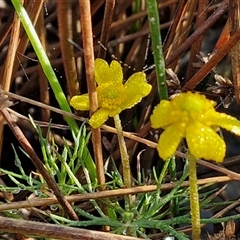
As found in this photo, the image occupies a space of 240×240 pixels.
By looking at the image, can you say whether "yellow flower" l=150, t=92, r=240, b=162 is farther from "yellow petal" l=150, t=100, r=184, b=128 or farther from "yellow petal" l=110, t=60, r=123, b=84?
"yellow petal" l=110, t=60, r=123, b=84

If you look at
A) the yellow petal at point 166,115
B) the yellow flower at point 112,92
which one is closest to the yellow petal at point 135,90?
the yellow flower at point 112,92

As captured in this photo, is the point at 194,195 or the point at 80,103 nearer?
the point at 194,195

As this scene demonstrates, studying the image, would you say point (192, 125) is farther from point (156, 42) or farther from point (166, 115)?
point (156, 42)

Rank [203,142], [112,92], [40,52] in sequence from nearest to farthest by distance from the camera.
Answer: [203,142]
[112,92]
[40,52]

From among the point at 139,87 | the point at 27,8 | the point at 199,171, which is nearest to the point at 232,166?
the point at 199,171

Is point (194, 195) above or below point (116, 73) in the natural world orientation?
Result: below

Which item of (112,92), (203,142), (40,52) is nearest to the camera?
(203,142)

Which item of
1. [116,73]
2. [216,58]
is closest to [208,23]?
[216,58]

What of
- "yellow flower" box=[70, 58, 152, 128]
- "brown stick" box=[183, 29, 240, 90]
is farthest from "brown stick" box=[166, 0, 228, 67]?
"yellow flower" box=[70, 58, 152, 128]
